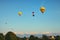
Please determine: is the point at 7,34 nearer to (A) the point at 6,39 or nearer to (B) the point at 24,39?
(A) the point at 6,39

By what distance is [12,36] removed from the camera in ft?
390

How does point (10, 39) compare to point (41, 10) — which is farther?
point (10, 39)

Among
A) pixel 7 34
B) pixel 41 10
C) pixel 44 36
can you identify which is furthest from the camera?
pixel 44 36

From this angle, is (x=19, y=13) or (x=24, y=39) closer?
(x=19, y=13)

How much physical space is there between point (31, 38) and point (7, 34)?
41.8ft

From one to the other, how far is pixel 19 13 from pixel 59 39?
62.2 meters

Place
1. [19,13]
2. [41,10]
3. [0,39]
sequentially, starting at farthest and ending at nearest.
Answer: [0,39] → [19,13] → [41,10]

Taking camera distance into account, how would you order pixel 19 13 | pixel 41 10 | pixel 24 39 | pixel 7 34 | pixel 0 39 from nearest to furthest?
pixel 41 10, pixel 19 13, pixel 0 39, pixel 7 34, pixel 24 39

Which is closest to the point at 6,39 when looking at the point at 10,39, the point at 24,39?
the point at 10,39

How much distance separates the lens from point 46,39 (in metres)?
129

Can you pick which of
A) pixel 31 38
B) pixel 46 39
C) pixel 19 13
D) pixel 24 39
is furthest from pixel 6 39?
pixel 19 13

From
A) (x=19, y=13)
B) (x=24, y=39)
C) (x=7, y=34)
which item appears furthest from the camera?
(x=24, y=39)

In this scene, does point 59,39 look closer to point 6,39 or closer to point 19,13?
point 6,39

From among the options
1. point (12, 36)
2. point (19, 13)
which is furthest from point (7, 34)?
point (19, 13)
